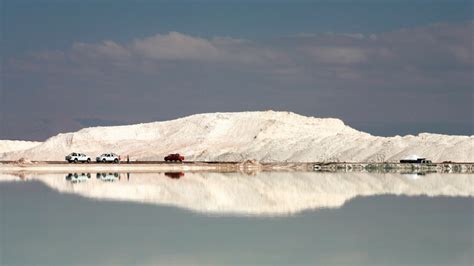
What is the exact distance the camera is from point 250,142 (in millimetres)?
116812

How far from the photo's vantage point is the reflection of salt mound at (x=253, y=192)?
3434 centimetres

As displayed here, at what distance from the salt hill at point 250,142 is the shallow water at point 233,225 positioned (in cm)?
4556

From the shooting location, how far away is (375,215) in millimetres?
30375

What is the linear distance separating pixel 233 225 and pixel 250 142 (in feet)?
296

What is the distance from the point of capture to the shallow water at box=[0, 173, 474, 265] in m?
20.4

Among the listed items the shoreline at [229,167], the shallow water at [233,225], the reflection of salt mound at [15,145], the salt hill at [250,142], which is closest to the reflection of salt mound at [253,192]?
the shallow water at [233,225]

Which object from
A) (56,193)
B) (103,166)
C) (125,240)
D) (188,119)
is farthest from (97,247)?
(188,119)

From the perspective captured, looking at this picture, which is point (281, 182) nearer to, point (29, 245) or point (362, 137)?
point (29, 245)

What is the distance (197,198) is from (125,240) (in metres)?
14.7

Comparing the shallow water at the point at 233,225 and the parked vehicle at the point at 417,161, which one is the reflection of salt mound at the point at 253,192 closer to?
the shallow water at the point at 233,225

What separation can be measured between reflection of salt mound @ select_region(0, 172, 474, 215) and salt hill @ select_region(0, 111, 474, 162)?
1422 inches

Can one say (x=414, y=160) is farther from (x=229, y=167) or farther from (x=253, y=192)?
(x=253, y=192)

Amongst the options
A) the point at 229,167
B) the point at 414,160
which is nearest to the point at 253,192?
the point at 229,167

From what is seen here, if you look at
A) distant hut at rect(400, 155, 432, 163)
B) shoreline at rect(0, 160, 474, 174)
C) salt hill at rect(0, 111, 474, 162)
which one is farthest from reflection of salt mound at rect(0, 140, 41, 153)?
distant hut at rect(400, 155, 432, 163)
